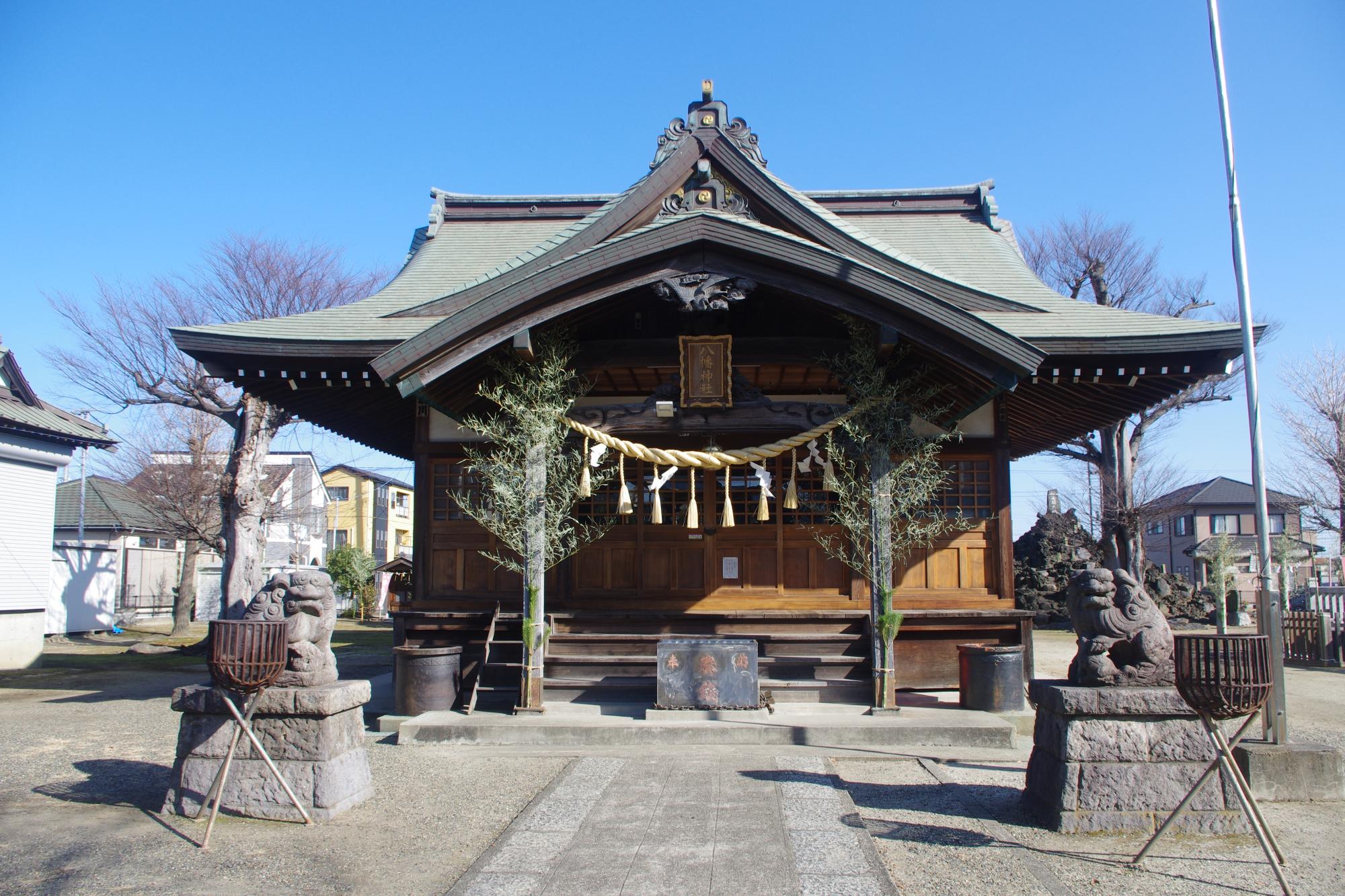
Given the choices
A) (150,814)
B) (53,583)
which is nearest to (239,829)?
(150,814)

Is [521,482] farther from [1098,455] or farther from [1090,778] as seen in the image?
[1098,455]

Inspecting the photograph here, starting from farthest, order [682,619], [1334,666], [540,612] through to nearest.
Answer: [1334,666]
[682,619]
[540,612]

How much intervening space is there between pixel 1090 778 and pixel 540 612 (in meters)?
5.58

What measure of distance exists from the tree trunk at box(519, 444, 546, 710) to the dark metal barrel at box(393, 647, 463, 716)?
931 millimetres

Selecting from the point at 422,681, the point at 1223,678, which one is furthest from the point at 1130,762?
the point at 422,681

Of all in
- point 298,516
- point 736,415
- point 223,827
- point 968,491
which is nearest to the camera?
point 223,827

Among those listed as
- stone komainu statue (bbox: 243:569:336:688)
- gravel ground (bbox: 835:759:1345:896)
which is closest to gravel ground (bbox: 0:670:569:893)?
stone komainu statue (bbox: 243:569:336:688)

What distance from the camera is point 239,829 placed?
18.2ft

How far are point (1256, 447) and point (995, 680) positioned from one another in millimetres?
3427

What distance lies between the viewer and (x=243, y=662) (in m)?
5.42

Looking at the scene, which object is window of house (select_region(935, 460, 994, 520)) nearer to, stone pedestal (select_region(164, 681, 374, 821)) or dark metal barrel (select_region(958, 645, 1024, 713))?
dark metal barrel (select_region(958, 645, 1024, 713))

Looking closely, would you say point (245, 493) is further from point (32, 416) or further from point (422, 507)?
point (422, 507)

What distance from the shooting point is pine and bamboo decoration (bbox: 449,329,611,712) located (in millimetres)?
9281

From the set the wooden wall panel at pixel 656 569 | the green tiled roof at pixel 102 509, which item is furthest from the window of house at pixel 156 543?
the wooden wall panel at pixel 656 569
